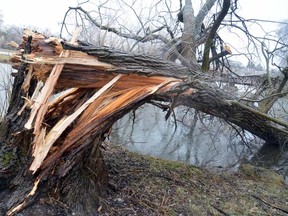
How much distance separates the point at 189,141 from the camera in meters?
6.54

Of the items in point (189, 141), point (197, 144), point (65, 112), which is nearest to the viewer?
point (65, 112)

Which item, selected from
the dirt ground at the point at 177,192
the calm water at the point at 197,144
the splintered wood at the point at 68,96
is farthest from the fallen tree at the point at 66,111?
the calm water at the point at 197,144

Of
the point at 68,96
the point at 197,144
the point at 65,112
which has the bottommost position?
the point at 197,144

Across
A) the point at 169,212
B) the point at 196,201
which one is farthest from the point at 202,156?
the point at 169,212

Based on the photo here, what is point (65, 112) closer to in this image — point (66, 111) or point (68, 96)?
point (66, 111)

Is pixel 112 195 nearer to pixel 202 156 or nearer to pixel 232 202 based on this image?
pixel 232 202

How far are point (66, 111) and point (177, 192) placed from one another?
1.39 m

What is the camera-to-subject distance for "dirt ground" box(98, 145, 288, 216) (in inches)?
102

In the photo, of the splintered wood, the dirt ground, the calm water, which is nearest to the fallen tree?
the splintered wood

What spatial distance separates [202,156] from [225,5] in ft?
9.30

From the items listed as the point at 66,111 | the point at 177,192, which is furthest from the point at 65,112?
the point at 177,192

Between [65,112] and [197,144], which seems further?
[197,144]

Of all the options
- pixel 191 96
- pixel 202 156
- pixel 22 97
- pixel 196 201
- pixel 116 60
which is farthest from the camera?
pixel 202 156

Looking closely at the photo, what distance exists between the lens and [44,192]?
2162mm
